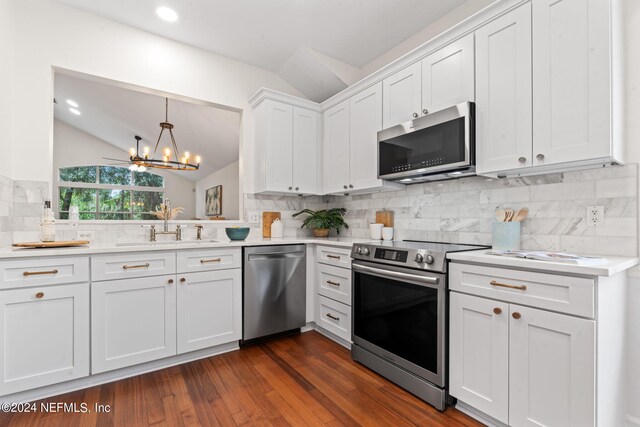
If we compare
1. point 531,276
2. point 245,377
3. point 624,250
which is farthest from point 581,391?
point 245,377

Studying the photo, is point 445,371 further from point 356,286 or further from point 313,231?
point 313,231

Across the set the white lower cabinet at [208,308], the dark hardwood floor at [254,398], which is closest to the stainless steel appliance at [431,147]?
the dark hardwood floor at [254,398]

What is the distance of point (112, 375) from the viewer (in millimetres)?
2119

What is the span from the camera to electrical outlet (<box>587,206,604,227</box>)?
1.67 meters

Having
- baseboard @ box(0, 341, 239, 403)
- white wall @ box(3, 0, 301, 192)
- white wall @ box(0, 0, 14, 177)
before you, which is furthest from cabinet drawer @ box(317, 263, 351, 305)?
white wall @ box(0, 0, 14, 177)

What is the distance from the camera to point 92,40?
259cm

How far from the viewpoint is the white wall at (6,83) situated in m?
2.05

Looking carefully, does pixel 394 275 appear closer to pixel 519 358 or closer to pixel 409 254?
pixel 409 254

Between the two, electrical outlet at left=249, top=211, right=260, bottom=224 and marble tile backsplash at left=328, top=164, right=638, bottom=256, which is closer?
marble tile backsplash at left=328, top=164, right=638, bottom=256

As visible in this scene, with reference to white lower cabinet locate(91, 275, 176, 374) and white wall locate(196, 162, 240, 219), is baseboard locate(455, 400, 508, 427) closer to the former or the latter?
white lower cabinet locate(91, 275, 176, 374)

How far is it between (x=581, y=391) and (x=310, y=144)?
9.55 feet

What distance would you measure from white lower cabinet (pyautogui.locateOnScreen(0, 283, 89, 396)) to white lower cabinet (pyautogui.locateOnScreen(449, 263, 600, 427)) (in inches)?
91.9

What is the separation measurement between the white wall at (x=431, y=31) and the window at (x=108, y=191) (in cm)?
662

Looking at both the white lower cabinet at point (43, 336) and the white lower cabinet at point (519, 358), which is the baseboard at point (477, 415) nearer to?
the white lower cabinet at point (519, 358)
